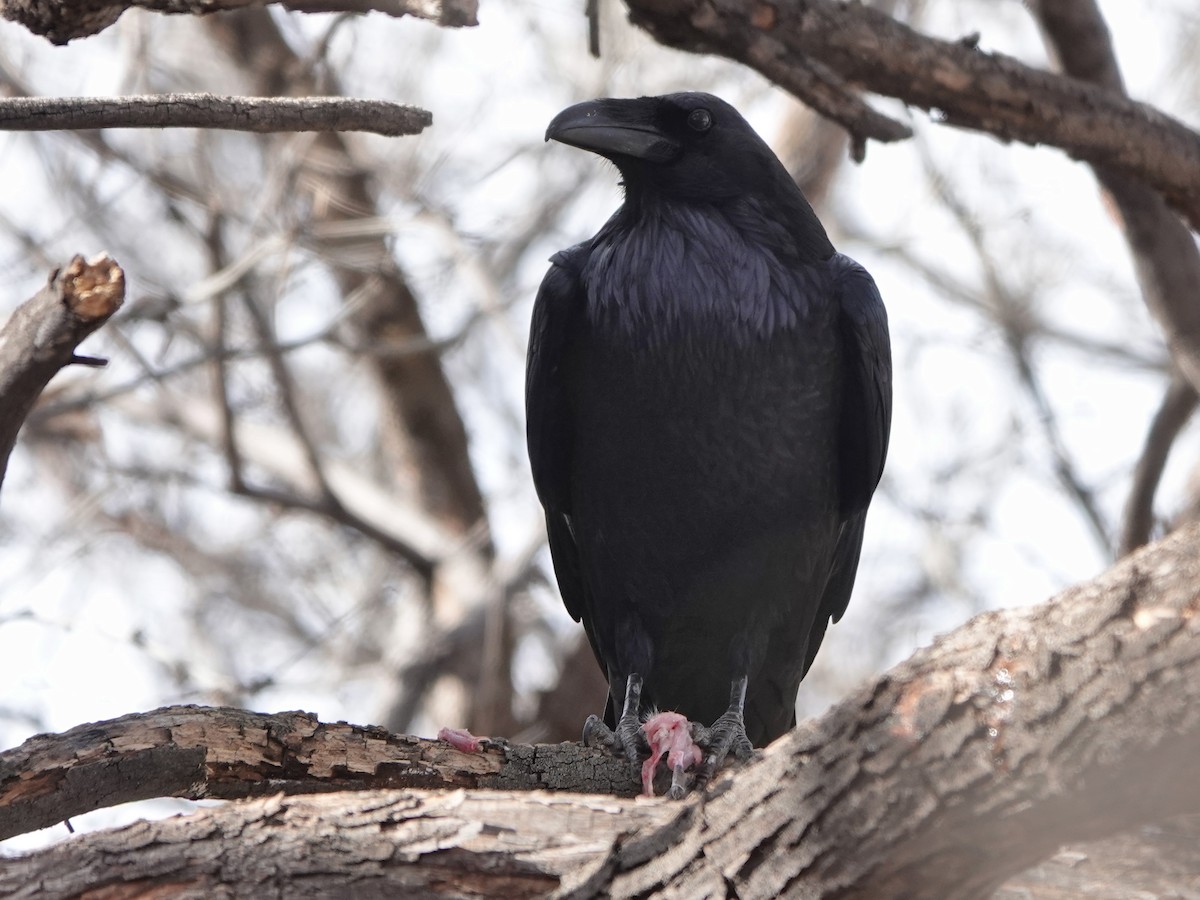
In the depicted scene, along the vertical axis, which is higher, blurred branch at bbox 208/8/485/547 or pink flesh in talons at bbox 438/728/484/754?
blurred branch at bbox 208/8/485/547

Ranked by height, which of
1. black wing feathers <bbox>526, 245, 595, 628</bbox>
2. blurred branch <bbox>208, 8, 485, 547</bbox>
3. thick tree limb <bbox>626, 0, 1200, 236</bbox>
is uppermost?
blurred branch <bbox>208, 8, 485, 547</bbox>

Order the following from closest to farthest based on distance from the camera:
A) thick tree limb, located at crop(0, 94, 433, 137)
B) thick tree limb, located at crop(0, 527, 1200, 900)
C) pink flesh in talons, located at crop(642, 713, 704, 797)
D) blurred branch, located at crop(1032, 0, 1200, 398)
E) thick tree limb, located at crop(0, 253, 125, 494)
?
thick tree limb, located at crop(0, 527, 1200, 900) < thick tree limb, located at crop(0, 253, 125, 494) < thick tree limb, located at crop(0, 94, 433, 137) < pink flesh in talons, located at crop(642, 713, 704, 797) < blurred branch, located at crop(1032, 0, 1200, 398)

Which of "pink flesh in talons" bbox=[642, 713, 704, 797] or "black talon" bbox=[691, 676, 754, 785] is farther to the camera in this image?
"black talon" bbox=[691, 676, 754, 785]

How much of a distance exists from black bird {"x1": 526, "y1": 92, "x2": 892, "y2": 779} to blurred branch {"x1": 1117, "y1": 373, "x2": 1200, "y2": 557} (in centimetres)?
221

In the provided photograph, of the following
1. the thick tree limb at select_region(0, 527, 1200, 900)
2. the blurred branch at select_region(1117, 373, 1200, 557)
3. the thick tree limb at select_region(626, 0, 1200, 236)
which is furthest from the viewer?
the blurred branch at select_region(1117, 373, 1200, 557)

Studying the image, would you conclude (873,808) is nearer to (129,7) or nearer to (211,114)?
(211,114)

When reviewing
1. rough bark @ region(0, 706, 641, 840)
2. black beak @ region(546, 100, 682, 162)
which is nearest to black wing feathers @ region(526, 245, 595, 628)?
black beak @ region(546, 100, 682, 162)

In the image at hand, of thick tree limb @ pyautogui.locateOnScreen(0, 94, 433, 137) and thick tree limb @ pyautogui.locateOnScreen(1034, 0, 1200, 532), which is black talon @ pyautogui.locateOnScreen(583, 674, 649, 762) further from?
thick tree limb @ pyautogui.locateOnScreen(1034, 0, 1200, 532)

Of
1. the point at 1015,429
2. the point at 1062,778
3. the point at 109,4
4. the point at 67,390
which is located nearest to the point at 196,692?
the point at 67,390

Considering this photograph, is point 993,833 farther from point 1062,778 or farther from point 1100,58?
point 1100,58

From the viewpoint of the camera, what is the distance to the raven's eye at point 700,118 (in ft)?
15.5

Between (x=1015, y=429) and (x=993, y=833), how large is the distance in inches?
362

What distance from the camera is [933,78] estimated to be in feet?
15.6

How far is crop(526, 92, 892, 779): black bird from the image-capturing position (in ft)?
14.8
